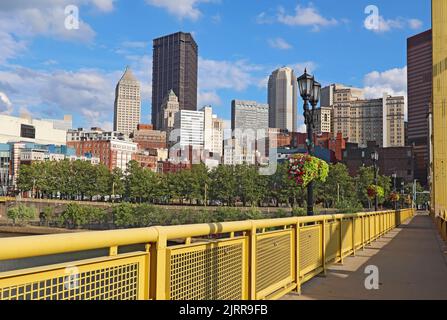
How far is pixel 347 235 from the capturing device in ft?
47.1

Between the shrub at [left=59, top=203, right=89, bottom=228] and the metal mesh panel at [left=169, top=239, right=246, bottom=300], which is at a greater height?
the metal mesh panel at [left=169, top=239, right=246, bottom=300]

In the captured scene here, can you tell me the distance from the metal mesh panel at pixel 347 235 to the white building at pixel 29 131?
568 feet

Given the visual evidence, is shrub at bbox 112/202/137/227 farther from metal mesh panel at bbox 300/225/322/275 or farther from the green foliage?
metal mesh panel at bbox 300/225/322/275

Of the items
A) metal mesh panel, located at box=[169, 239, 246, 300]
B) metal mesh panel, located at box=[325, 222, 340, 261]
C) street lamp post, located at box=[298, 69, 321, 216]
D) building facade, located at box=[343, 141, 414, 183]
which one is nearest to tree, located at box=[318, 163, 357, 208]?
building facade, located at box=[343, 141, 414, 183]

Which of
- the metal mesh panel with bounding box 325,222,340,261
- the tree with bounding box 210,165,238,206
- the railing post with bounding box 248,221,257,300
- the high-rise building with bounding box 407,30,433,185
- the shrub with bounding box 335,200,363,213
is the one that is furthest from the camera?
the high-rise building with bounding box 407,30,433,185

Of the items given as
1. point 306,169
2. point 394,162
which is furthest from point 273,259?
point 394,162

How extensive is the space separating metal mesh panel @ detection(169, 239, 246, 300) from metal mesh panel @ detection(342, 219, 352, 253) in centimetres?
820

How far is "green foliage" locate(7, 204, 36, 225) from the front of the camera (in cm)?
9994

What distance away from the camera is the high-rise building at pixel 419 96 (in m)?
141

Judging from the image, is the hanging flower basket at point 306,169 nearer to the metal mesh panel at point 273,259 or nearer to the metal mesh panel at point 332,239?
the metal mesh panel at point 332,239

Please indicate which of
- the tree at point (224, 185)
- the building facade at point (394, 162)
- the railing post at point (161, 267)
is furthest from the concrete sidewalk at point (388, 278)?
the building facade at point (394, 162)
